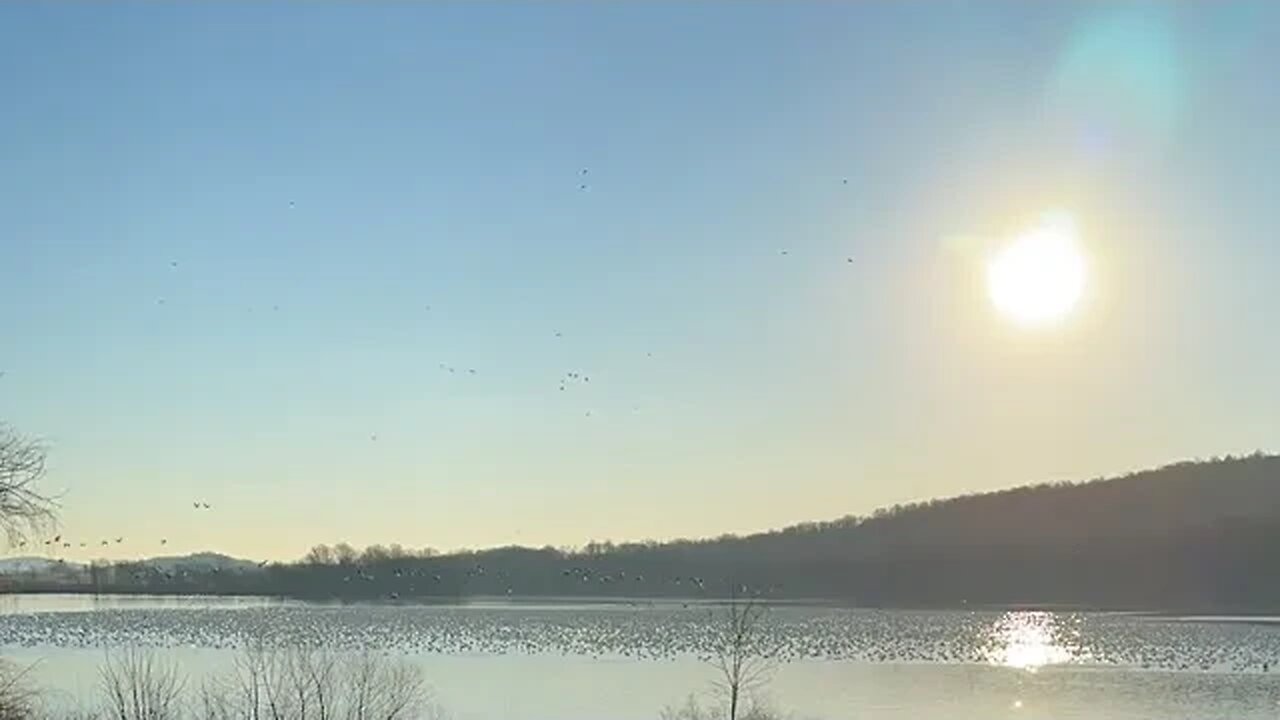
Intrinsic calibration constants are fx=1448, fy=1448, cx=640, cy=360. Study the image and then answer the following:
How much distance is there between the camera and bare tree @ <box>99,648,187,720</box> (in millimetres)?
24413

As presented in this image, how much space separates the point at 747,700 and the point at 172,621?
4190 cm

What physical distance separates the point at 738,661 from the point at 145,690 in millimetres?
11462

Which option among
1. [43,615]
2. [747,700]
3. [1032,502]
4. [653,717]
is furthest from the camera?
[1032,502]

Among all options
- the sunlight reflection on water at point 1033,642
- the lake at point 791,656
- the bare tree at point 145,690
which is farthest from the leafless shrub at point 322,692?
the sunlight reflection on water at point 1033,642

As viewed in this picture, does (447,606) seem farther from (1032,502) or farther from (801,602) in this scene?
(1032,502)

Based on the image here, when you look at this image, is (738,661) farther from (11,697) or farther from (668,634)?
(668,634)

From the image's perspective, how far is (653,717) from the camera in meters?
32.0

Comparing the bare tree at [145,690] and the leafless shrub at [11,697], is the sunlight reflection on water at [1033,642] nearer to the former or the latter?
the bare tree at [145,690]

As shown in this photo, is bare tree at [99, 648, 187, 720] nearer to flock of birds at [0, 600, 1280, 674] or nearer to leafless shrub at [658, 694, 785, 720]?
flock of birds at [0, 600, 1280, 674]

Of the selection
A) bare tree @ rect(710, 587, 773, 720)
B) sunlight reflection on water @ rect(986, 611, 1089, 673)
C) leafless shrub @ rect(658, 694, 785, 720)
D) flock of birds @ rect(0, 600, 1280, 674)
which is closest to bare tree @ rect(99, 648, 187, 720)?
flock of birds @ rect(0, 600, 1280, 674)

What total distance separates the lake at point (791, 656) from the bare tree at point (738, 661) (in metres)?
0.63

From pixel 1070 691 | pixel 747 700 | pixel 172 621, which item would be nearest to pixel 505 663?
pixel 747 700

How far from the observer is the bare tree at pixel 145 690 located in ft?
80.1

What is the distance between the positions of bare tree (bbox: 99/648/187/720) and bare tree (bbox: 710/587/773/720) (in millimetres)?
10316
